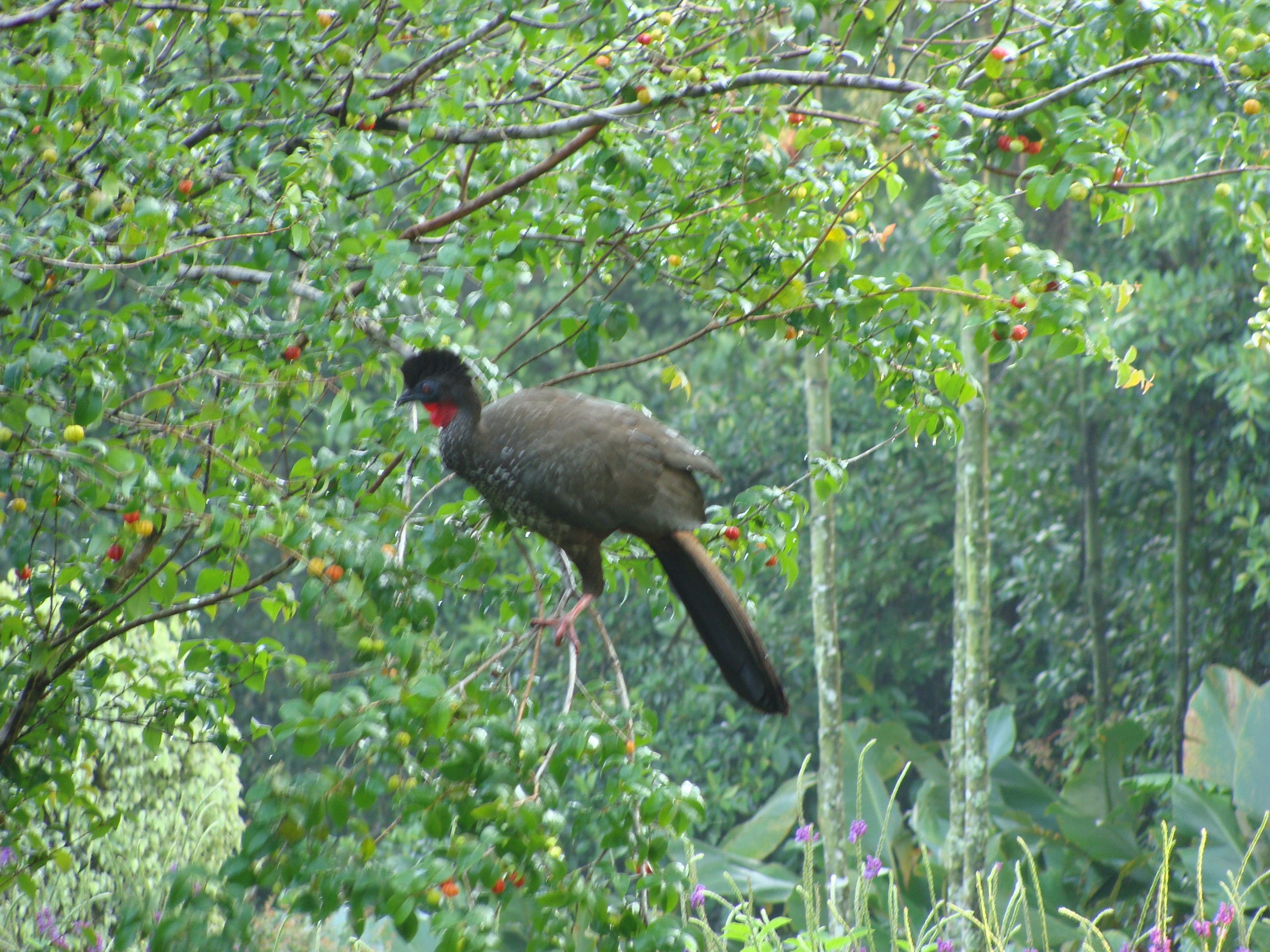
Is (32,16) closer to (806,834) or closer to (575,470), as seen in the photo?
(575,470)

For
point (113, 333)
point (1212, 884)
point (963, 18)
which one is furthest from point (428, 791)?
point (1212, 884)

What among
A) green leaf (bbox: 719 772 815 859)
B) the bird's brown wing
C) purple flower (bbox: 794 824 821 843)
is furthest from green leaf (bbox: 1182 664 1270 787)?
the bird's brown wing

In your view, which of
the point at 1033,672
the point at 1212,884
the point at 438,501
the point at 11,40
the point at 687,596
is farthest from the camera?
the point at 1033,672

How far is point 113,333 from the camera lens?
1855 mm

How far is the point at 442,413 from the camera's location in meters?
2.84

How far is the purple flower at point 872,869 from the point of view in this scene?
2.91 metres

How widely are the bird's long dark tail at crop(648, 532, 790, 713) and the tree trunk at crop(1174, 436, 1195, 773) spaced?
18.7ft

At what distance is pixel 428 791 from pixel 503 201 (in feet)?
6.17

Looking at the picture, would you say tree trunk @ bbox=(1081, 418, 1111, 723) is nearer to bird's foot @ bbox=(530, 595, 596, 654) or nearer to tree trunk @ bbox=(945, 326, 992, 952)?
tree trunk @ bbox=(945, 326, 992, 952)

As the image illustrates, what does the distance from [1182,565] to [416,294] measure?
6835mm

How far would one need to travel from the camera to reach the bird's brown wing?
273 cm

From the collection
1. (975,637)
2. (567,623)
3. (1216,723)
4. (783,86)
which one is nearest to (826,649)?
(975,637)

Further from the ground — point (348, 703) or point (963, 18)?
point (963, 18)

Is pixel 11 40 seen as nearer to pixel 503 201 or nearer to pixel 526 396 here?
pixel 503 201
